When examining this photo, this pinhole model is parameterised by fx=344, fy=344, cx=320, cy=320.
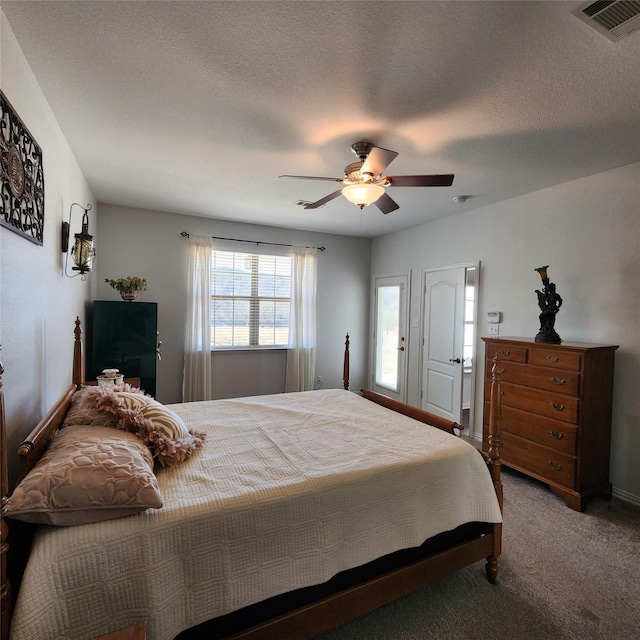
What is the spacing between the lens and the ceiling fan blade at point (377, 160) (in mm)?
1945

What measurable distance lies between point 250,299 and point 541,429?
3.67 m

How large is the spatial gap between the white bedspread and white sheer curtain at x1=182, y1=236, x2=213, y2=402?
2.36 m

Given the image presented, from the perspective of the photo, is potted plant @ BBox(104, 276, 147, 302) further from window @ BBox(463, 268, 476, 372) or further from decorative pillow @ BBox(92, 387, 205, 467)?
window @ BBox(463, 268, 476, 372)

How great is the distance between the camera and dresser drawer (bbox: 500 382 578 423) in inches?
103

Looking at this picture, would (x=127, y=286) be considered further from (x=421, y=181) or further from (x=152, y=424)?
(x=421, y=181)

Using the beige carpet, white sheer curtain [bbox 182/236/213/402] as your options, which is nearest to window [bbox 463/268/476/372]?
the beige carpet

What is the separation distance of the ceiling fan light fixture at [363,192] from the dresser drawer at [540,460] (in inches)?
94.3

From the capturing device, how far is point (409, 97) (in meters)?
1.89

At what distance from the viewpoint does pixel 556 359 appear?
8.87 feet

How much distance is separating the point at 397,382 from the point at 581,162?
135 inches

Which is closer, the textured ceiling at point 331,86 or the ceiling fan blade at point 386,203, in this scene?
the textured ceiling at point 331,86

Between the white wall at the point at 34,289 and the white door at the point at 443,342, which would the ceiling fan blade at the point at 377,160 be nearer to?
the white wall at the point at 34,289

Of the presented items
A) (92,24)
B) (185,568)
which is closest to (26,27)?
(92,24)

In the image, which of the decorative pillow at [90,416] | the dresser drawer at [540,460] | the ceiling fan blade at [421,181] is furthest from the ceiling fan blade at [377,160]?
the dresser drawer at [540,460]
